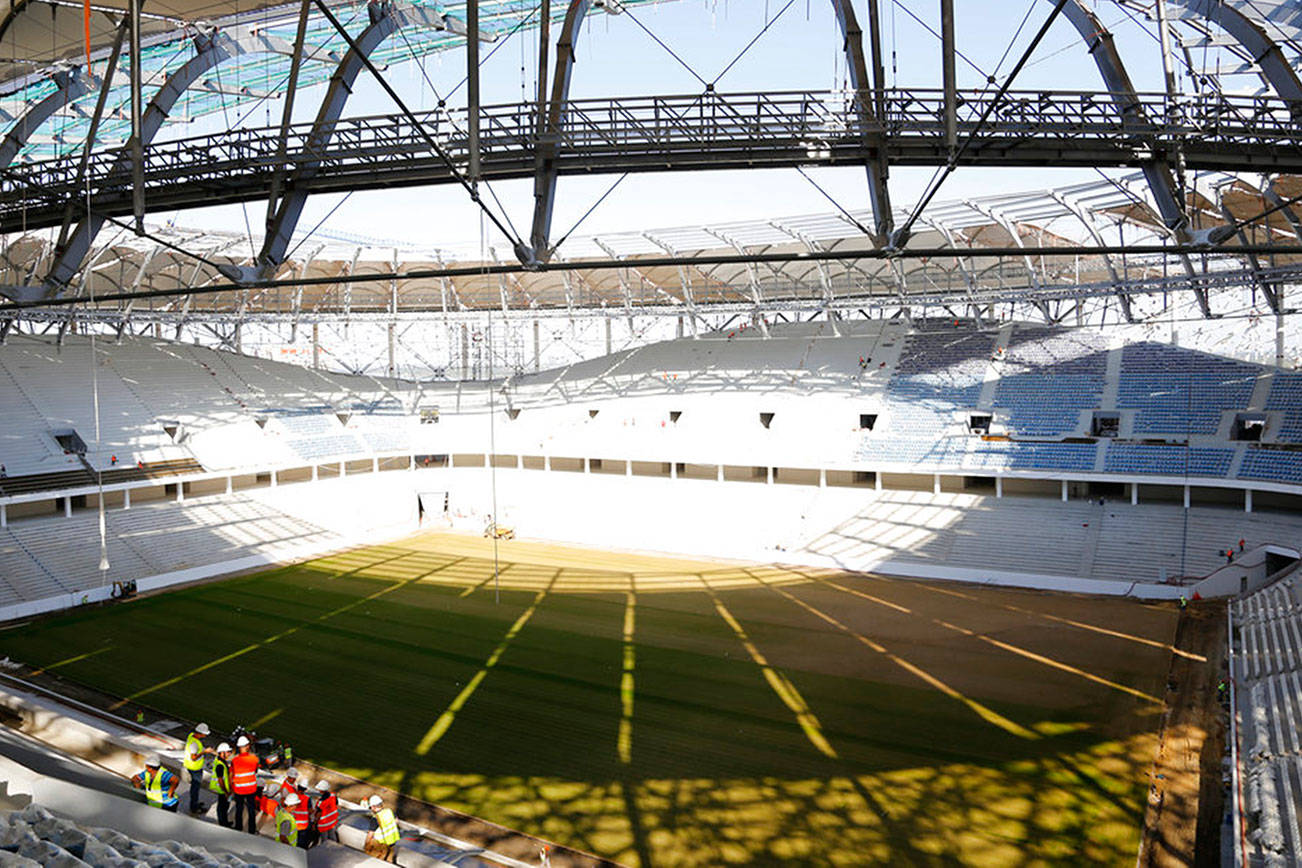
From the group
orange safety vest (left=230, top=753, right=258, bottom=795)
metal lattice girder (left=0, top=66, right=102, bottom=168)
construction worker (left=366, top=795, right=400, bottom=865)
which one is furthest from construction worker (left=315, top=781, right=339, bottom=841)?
metal lattice girder (left=0, top=66, right=102, bottom=168)

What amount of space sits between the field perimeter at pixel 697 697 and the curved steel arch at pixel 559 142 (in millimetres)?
7200

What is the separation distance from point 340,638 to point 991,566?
17.4 meters

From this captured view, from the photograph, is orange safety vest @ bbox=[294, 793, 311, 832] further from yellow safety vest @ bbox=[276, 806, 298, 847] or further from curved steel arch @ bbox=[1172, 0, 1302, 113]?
curved steel arch @ bbox=[1172, 0, 1302, 113]

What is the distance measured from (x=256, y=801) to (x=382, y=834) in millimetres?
1998

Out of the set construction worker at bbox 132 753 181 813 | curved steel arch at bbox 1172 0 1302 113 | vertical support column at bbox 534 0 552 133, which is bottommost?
construction worker at bbox 132 753 181 813

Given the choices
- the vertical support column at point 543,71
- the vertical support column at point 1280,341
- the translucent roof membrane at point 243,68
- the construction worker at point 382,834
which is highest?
the translucent roof membrane at point 243,68

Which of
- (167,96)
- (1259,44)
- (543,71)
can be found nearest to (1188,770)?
(1259,44)

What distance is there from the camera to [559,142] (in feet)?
28.4

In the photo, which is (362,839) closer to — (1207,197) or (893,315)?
(1207,197)

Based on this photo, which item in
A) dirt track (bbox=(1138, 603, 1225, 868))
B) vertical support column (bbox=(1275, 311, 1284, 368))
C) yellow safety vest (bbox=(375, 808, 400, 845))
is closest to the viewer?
yellow safety vest (bbox=(375, 808, 400, 845))

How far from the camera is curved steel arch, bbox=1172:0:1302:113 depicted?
31.0 feet

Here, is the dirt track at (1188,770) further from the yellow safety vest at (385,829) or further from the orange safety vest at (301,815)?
the orange safety vest at (301,815)

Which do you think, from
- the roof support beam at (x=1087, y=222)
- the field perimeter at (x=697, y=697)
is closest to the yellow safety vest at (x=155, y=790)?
the field perimeter at (x=697, y=697)

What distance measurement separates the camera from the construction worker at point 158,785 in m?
8.88
